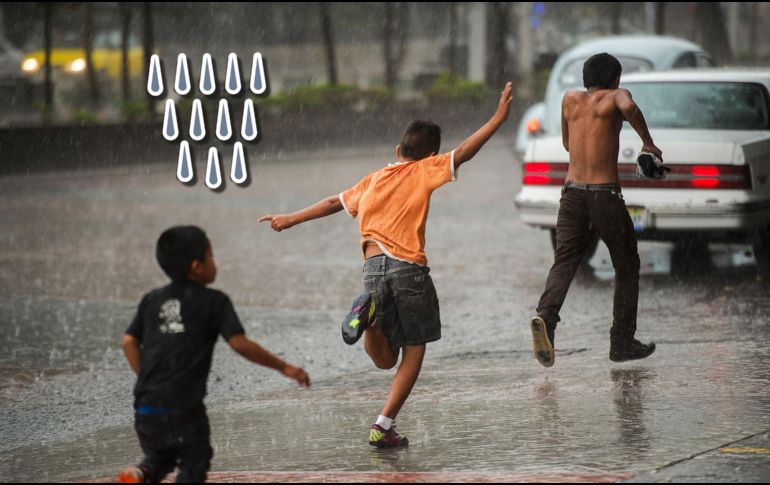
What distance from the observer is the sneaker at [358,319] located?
581cm

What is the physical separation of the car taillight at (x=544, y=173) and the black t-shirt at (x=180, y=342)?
6.69 meters

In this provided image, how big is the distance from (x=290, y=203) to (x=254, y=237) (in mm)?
3291

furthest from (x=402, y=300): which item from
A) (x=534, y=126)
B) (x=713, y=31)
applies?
(x=713, y=31)

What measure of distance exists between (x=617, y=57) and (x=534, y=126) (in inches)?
53.6

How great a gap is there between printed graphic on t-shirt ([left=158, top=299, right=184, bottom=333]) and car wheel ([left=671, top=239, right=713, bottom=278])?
24.0ft

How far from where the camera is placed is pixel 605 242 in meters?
7.63

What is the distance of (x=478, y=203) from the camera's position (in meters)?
17.8

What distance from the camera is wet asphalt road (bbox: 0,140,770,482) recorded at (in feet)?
19.7

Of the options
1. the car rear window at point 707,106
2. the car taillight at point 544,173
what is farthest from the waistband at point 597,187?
the car rear window at point 707,106

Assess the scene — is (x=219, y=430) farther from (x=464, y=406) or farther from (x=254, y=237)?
(x=254, y=237)

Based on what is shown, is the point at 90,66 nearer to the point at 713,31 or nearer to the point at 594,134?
the point at 713,31

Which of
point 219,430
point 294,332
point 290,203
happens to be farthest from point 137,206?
point 219,430

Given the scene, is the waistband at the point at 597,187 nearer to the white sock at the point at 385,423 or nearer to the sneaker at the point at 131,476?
the white sock at the point at 385,423
